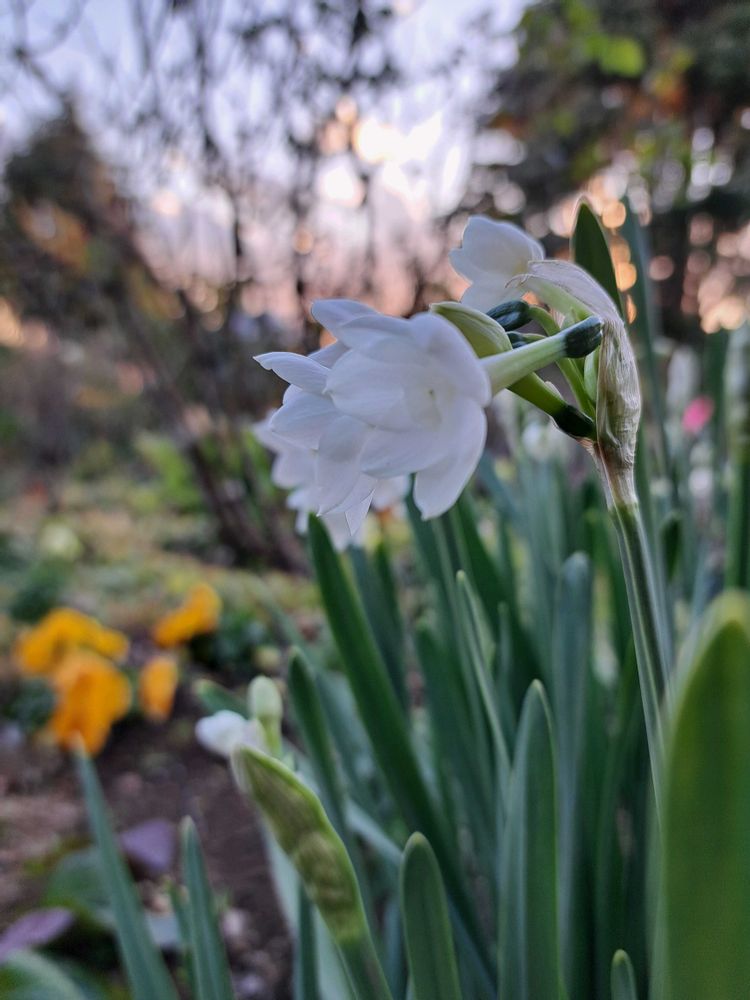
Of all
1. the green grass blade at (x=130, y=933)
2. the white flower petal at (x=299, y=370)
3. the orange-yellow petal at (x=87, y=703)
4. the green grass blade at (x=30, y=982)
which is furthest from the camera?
the orange-yellow petal at (x=87, y=703)

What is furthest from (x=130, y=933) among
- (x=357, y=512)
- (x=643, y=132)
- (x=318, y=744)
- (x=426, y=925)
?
(x=643, y=132)

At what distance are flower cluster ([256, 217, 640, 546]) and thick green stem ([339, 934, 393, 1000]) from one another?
0.19m

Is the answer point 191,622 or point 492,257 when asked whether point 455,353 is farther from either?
point 191,622

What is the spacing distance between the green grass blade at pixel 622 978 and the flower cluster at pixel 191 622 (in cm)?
167

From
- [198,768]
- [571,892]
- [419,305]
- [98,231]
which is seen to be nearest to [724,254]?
[419,305]

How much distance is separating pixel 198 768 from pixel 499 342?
1.49 metres

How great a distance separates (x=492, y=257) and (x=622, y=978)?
0.34m

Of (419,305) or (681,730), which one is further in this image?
(419,305)

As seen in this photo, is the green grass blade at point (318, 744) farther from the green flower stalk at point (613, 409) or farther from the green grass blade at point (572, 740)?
the green flower stalk at point (613, 409)

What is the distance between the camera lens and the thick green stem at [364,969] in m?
0.30

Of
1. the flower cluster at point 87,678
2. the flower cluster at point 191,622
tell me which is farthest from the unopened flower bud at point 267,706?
the flower cluster at point 191,622

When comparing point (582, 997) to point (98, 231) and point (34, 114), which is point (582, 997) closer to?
point (98, 231)

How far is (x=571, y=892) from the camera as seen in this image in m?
0.47

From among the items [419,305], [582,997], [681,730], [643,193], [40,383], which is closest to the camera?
[681,730]
